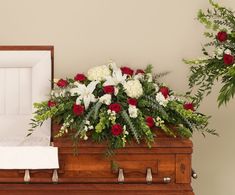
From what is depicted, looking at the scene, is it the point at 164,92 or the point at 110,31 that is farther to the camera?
the point at 110,31

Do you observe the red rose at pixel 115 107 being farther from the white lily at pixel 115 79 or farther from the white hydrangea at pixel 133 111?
the white lily at pixel 115 79

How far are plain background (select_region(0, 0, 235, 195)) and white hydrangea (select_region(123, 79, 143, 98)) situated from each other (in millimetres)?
470

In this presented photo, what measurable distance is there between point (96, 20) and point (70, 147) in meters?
0.86

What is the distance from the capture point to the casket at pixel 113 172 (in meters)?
2.51

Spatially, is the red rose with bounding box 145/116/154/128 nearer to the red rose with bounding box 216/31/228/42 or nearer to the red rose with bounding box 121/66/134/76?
the red rose with bounding box 121/66/134/76

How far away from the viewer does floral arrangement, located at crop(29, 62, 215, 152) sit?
249 centimetres

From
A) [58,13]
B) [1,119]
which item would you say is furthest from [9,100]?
[58,13]

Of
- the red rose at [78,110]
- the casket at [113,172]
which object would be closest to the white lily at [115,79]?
the red rose at [78,110]

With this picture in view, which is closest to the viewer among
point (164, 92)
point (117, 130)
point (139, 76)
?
point (117, 130)

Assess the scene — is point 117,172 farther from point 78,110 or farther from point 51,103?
point 51,103

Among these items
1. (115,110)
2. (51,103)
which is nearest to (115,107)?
(115,110)

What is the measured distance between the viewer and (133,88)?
2613 mm

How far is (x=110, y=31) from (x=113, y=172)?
90cm

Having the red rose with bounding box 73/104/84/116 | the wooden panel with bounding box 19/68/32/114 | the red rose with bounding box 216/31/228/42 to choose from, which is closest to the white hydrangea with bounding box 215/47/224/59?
the red rose with bounding box 216/31/228/42
